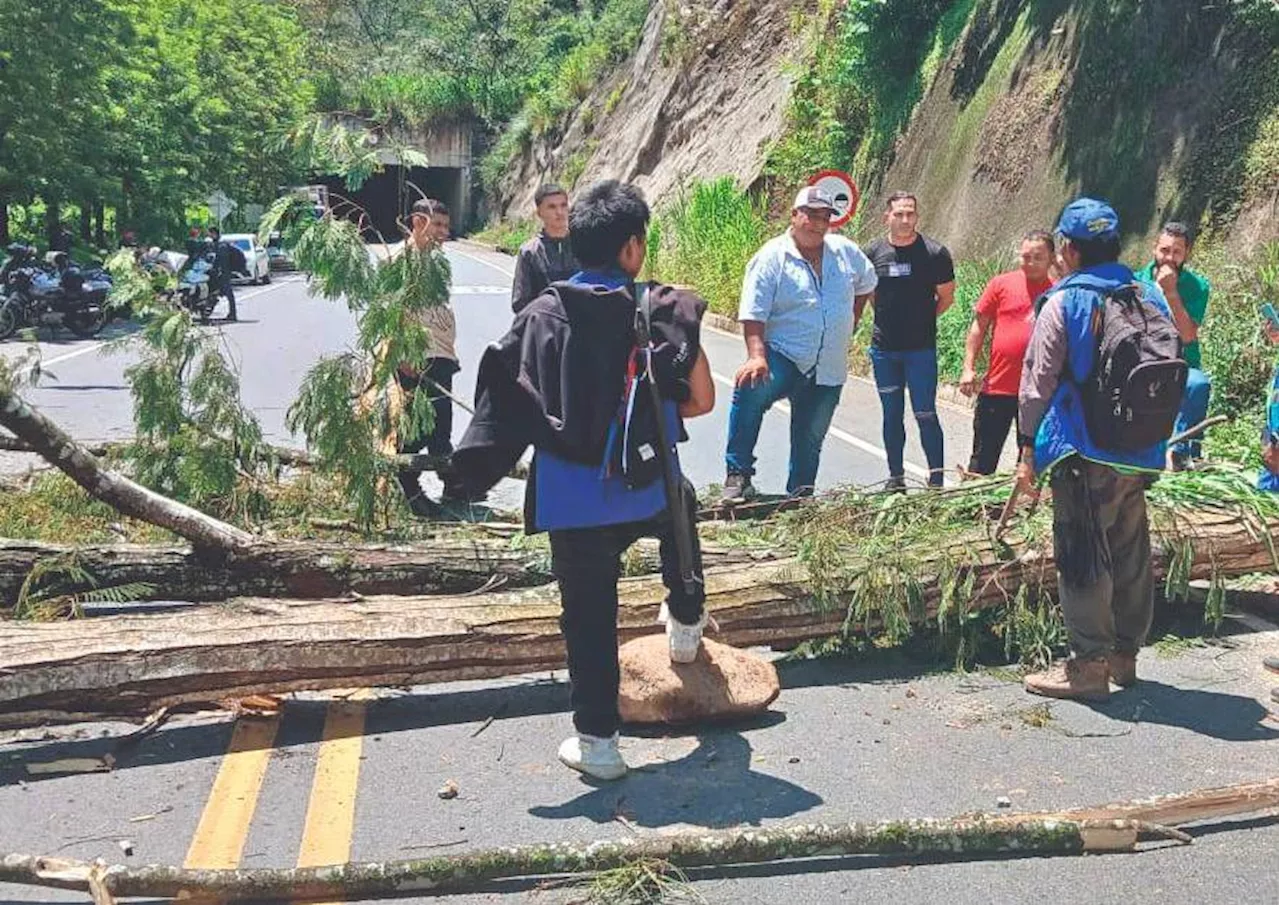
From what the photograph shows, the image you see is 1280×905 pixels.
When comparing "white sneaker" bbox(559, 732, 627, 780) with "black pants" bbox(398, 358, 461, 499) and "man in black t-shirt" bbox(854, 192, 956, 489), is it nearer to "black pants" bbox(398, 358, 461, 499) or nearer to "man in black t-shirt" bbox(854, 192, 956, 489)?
"black pants" bbox(398, 358, 461, 499)

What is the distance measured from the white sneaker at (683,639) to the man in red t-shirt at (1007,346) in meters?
3.61

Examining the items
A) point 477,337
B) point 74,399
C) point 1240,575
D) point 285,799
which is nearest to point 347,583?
point 285,799

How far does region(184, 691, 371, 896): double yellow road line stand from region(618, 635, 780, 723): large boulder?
95cm

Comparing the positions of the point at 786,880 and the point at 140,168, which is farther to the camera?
the point at 140,168

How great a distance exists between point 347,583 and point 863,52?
22008 mm

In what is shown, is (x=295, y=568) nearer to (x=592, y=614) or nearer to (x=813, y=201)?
(x=592, y=614)

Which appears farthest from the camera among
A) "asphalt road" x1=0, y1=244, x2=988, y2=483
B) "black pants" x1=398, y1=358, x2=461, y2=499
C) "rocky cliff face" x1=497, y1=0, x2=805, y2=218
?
"rocky cliff face" x1=497, y1=0, x2=805, y2=218

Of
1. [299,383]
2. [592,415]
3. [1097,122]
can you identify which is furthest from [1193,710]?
[1097,122]

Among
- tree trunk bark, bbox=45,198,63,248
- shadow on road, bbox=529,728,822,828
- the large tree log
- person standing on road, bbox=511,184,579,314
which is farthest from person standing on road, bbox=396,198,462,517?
tree trunk bark, bbox=45,198,63,248

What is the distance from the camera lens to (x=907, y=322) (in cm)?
860

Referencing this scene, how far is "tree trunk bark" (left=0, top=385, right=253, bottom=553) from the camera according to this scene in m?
5.91

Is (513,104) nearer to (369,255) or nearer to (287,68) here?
(287,68)

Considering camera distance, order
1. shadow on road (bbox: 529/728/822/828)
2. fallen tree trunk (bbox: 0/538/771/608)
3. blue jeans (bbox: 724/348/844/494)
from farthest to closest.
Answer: blue jeans (bbox: 724/348/844/494) < fallen tree trunk (bbox: 0/538/771/608) < shadow on road (bbox: 529/728/822/828)

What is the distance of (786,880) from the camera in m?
3.97
